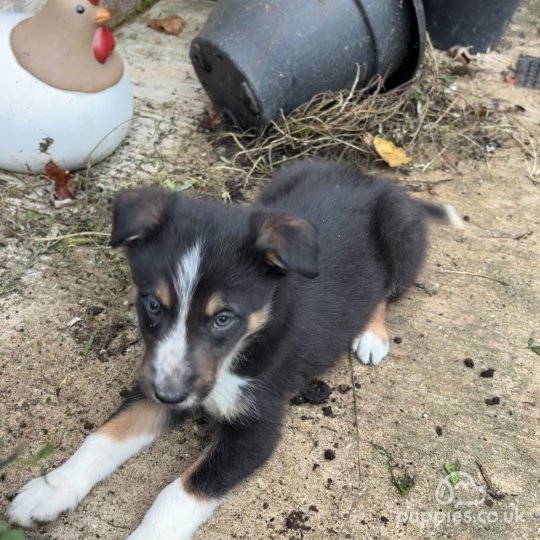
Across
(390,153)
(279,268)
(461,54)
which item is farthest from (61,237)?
(461,54)

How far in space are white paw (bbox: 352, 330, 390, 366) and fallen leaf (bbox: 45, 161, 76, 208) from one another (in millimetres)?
1813

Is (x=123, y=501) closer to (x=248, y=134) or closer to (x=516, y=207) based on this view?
(x=248, y=134)

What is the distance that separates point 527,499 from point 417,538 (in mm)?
494

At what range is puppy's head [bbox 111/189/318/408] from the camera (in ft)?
6.88

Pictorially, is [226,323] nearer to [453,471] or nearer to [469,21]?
[453,471]

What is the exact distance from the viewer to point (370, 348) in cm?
307

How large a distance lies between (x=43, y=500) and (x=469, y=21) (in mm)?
4959

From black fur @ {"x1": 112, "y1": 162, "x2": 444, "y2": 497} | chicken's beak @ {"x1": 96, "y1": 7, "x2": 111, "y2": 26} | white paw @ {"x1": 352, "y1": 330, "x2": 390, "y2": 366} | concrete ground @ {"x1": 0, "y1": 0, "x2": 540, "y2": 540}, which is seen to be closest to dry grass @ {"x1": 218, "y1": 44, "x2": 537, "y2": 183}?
concrete ground @ {"x1": 0, "y1": 0, "x2": 540, "y2": 540}

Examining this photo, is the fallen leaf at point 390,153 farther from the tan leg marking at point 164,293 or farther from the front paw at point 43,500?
the front paw at point 43,500

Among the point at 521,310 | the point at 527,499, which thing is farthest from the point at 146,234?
the point at 521,310

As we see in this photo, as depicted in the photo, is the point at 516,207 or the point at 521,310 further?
the point at 516,207

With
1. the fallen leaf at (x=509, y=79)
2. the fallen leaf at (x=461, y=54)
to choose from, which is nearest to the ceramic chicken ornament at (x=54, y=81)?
the fallen leaf at (x=461, y=54)

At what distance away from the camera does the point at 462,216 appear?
155 inches

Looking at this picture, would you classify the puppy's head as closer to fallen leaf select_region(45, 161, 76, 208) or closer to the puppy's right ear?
the puppy's right ear
